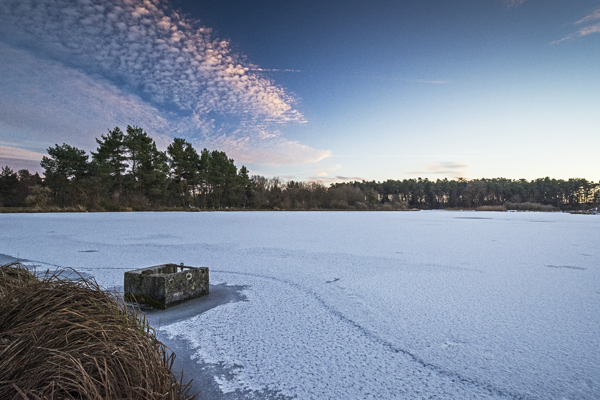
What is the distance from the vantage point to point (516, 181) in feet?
225

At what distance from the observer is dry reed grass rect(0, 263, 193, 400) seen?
114 centimetres

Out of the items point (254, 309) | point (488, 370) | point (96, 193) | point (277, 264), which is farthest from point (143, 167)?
point (488, 370)

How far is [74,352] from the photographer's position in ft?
4.27

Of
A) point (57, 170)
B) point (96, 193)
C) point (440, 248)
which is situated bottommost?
point (440, 248)

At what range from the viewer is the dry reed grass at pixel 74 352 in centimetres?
114

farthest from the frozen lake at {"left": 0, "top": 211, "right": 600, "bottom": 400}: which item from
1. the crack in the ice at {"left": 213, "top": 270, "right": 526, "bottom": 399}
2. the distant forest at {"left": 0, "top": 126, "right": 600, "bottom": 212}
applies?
the distant forest at {"left": 0, "top": 126, "right": 600, "bottom": 212}

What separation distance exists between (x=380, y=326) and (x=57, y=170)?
3043 cm

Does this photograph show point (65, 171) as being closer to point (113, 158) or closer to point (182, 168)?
point (113, 158)

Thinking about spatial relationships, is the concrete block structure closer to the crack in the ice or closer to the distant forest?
the crack in the ice

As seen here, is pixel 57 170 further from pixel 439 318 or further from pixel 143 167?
pixel 439 318

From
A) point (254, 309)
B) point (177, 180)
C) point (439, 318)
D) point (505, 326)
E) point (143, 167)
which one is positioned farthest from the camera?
point (177, 180)

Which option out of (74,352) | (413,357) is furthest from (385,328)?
(74,352)

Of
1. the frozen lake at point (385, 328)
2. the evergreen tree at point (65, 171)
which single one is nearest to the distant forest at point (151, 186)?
the evergreen tree at point (65, 171)

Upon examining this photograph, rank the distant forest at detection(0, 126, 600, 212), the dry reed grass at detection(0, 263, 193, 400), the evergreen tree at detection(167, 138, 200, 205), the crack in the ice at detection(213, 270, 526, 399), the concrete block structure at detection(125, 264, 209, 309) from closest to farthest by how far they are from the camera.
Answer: the dry reed grass at detection(0, 263, 193, 400), the crack in the ice at detection(213, 270, 526, 399), the concrete block structure at detection(125, 264, 209, 309), the distant forest at detection(0, 126, 600, 212), the evergreen tree at detection(167, 138, 200, 205)
